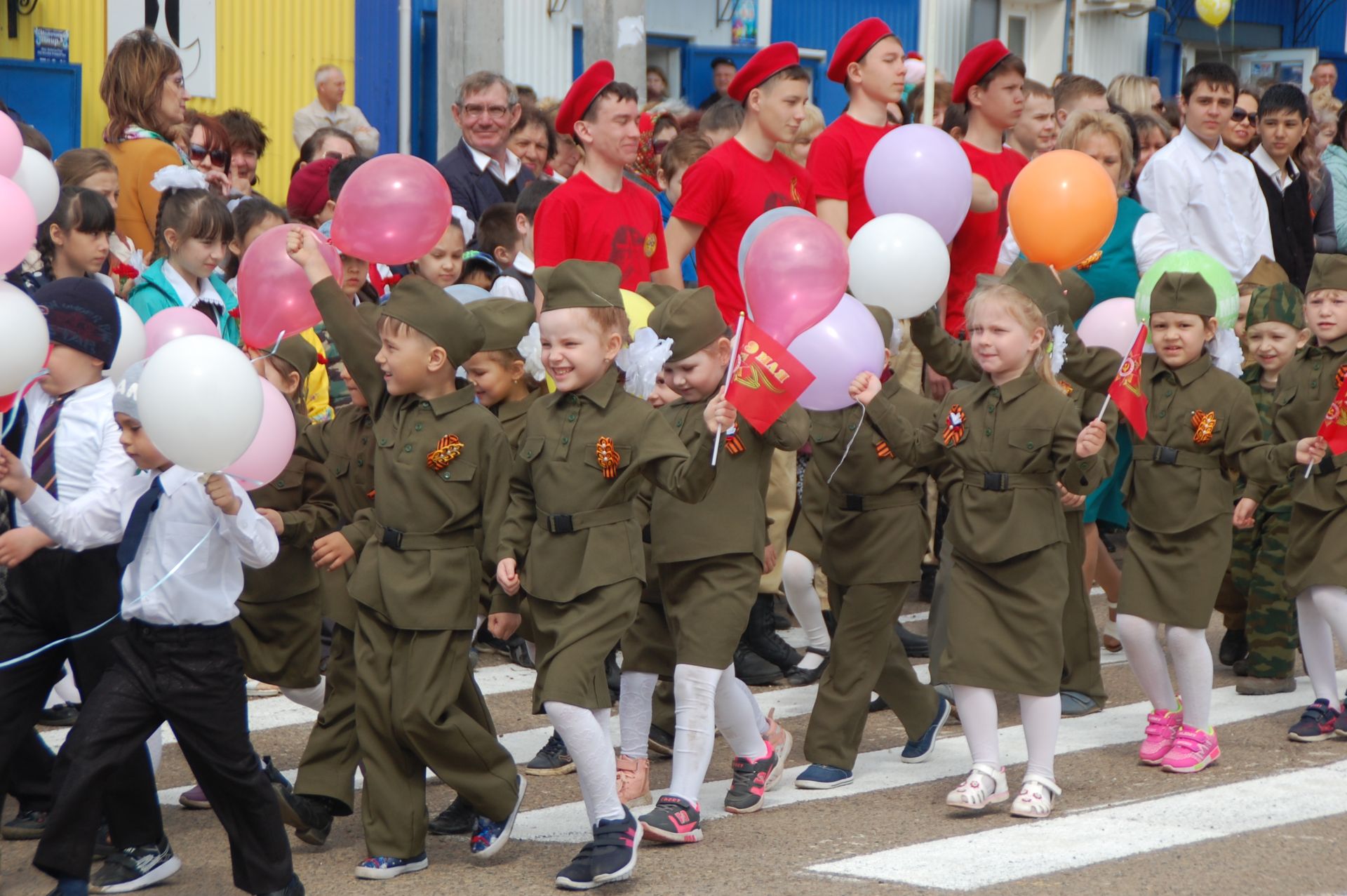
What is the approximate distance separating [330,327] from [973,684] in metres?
2.49

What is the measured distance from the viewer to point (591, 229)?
297 inches

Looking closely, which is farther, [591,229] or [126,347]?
[591,229]

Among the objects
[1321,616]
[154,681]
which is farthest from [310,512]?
[1321,616]

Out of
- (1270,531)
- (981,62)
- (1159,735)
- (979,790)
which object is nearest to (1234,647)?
(1270,531)

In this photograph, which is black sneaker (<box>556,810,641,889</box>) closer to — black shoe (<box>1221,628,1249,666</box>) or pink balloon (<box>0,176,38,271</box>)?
pink balloon (<box>0,176,38,271</box>)

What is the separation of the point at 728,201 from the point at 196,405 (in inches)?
149

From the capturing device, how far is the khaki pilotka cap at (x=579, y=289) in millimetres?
5395

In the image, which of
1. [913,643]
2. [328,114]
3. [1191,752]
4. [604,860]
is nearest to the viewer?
[604,860]

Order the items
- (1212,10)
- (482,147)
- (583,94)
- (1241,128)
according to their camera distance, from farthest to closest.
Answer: (1212,10), (1241,128), (482,147), (583,94)

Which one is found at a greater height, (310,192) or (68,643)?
(310,192)

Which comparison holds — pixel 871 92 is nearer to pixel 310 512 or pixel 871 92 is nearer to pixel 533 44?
pixel 310 512

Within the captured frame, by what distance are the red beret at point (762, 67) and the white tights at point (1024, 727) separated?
317 cm

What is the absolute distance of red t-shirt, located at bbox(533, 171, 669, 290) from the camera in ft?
24.8

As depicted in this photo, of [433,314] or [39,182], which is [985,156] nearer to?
[433,314]
